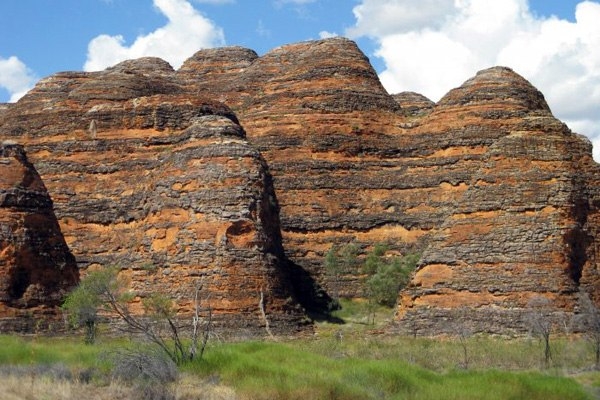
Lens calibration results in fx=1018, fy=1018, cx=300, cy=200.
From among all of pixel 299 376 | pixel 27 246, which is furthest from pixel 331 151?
pixel 299 376

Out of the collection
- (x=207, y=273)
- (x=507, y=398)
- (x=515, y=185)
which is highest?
(x=515, y=185)

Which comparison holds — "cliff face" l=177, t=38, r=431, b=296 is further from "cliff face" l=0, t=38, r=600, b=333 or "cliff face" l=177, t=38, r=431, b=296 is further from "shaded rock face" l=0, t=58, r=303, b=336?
"shaded rock face" l=0, t=58, r=303, b=336

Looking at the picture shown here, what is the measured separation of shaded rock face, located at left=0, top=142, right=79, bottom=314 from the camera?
40562 mm

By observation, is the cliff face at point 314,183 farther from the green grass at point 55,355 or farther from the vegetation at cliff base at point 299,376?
the vegetation at cliff base at point 299,376

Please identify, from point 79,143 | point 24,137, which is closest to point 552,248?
point 79,143

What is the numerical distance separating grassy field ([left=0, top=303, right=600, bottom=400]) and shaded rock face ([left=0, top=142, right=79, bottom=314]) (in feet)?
25.1

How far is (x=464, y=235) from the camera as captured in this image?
133 feet

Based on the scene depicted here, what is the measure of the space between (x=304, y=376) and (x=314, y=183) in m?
28.8

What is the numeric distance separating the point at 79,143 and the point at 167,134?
203 inches

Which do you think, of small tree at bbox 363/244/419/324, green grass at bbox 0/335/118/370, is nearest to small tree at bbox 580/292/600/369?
small tree at bbox 363/244/419/324

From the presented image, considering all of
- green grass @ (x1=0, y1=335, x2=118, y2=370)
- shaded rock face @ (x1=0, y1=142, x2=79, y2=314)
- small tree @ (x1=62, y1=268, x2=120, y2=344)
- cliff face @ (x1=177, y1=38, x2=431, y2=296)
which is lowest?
green grass @ (x1=0, y1=335, x2=118, y2=370)

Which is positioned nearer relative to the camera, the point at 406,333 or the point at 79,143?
the point at 406,333

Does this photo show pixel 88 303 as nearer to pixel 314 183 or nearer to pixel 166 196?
pixel 166 196

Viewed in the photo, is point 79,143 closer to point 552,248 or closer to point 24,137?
point 24,137
